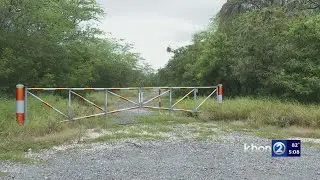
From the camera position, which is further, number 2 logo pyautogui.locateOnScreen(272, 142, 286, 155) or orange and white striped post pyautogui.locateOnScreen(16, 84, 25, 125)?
orange and white striped post pyautogui.locateOnScreen(16, 84, 25, 125)

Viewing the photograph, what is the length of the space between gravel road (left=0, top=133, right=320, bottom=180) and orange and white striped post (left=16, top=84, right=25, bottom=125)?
2.20 metres

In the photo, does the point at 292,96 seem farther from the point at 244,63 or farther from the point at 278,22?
the point at 278,22

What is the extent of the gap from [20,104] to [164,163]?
191 inches

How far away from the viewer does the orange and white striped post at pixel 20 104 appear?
1066cm

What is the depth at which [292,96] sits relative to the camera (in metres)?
18.7

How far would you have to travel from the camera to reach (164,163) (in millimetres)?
7566

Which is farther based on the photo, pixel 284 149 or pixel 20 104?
pixel 20 104

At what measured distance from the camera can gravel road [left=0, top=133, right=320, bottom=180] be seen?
6.62 metres

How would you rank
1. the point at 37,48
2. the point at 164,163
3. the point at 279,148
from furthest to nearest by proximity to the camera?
the point at 37,48, the point at 279,148, the point at 164,163

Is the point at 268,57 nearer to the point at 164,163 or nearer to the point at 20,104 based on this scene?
the point at 20,104

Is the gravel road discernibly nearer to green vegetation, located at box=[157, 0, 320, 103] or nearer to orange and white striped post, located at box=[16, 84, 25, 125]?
orange and white striped post, located at box=[16, 84, 25, 125]

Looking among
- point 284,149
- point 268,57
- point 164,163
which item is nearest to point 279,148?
point 284,149

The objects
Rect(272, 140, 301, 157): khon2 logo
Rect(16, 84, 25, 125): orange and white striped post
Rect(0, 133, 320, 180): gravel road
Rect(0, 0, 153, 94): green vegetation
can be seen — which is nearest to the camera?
Rect(0, 133, 320, 180): gravel road

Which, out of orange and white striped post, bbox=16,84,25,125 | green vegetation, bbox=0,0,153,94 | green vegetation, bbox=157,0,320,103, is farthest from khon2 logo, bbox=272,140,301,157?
green vegetation, bbox=0,0,153,94
